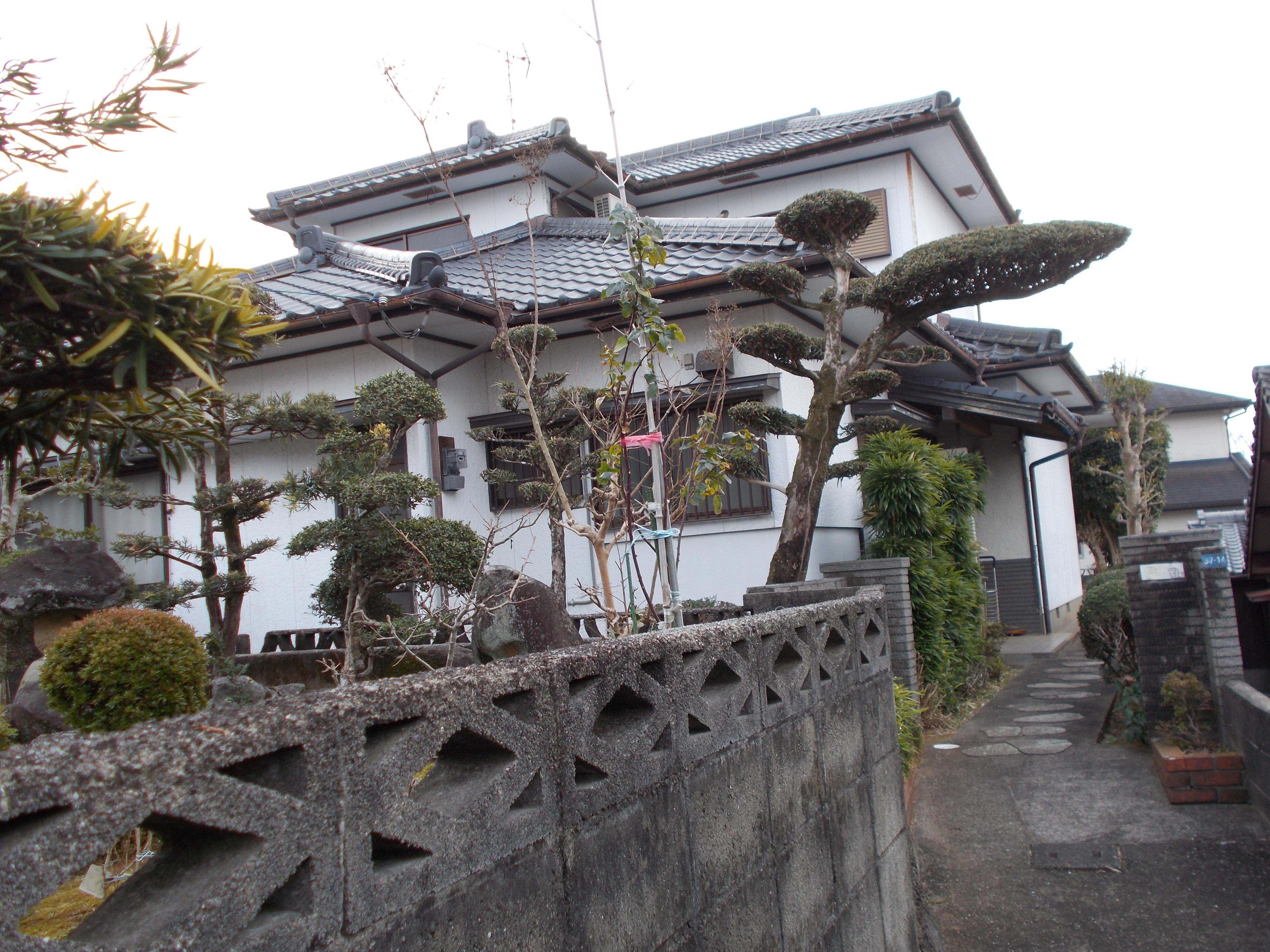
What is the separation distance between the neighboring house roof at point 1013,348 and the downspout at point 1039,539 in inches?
55.3

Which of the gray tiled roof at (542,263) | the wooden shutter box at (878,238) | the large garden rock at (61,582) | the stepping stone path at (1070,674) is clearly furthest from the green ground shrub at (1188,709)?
the wooden shutter box at (878,238)

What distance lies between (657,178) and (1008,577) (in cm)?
871

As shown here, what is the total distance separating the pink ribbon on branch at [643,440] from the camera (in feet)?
14.5

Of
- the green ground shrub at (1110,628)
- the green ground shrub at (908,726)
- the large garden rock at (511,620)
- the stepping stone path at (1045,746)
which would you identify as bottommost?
the stepping stone path at (1045,746)

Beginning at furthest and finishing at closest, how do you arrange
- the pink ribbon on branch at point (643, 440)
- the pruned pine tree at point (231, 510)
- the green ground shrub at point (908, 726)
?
1. the green ground shrub at point (908, 726)
2. the pruned pine tree at point (231, 510)
3. the pink ribbon on branch at point (643, 440)

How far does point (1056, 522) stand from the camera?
1806 cm

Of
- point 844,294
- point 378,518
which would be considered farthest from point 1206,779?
point 378,518

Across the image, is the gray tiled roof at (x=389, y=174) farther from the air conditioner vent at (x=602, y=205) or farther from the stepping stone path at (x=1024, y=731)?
the stepping stone path at (x=1024, y=731)

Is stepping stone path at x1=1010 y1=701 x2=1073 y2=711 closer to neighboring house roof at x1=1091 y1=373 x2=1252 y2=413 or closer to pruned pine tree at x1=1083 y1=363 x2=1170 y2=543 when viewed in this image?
pruned pine tree at x1=1083 y1=363 x2=1170 y2=543

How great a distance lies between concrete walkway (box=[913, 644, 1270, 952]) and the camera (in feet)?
16.9

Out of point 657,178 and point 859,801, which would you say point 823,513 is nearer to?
point 859,801

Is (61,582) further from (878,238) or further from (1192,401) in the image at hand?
(1192,401)

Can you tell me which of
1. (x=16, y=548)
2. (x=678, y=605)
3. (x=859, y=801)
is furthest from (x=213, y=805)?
(x=16, y=548)

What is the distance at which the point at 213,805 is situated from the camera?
1539 mm
